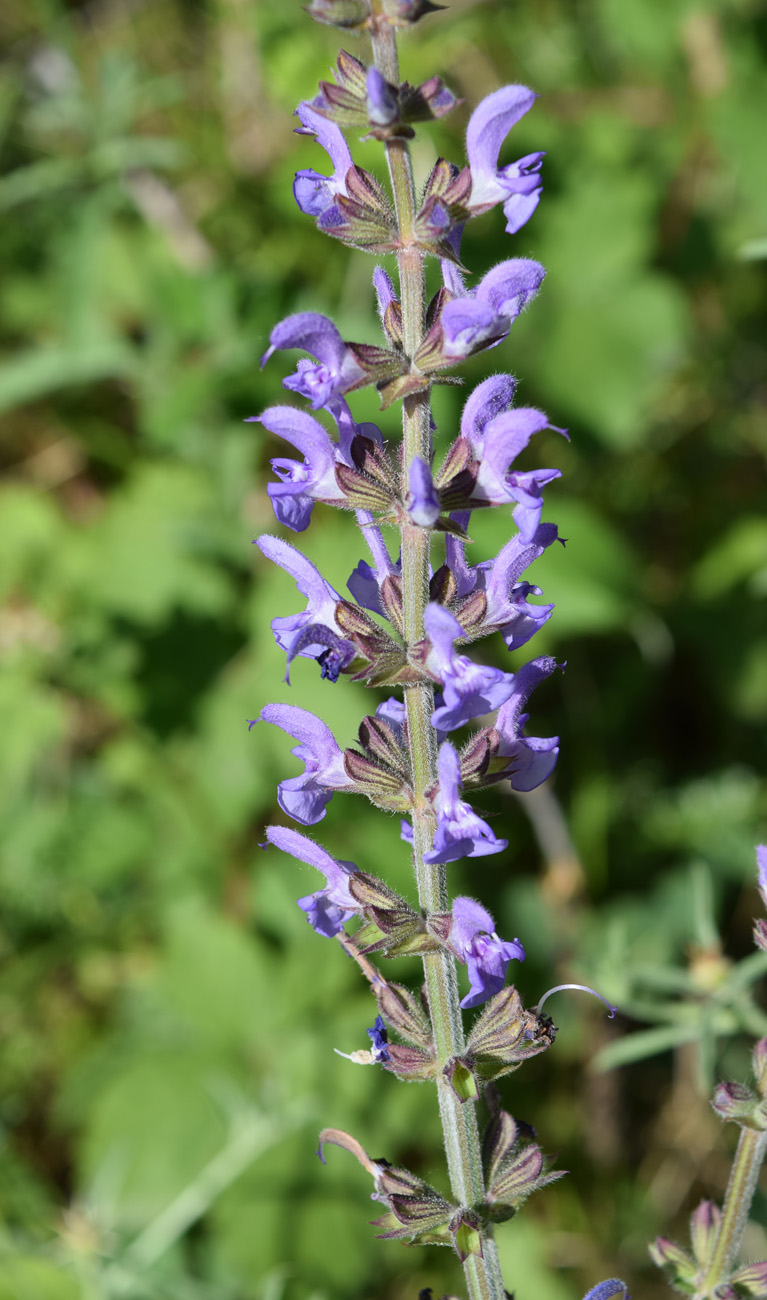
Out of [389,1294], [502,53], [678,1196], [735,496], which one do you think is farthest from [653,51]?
[389,1294]

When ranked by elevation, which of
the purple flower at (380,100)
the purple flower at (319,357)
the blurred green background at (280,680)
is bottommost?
the blurred green background at (280,680)

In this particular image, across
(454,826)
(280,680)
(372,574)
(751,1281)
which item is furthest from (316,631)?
(280,680)

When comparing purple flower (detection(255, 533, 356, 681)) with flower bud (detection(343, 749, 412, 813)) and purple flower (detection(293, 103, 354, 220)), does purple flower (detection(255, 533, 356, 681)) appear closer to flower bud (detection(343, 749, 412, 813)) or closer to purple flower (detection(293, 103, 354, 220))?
flower bud (detection(343, 749, 412, 813))

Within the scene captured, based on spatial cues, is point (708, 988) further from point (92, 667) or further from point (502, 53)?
point (502, 53)

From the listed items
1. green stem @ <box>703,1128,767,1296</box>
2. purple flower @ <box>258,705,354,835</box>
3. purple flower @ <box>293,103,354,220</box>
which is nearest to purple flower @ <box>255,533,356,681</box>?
purple flower @ <box>258,705,354,835</box>

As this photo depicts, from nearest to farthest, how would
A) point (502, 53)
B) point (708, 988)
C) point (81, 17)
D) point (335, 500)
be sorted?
point (335, 500) → point (708, 988) → point (502, 53) → point (81, 17)

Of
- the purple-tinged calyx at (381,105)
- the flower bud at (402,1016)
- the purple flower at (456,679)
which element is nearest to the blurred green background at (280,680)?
the flower bud at (402,1016)

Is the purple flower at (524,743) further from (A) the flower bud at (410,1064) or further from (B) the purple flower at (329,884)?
(A) the flower bud at (410,1064)
